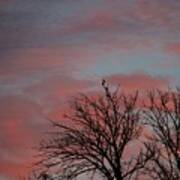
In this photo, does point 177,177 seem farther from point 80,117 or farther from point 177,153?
point 80,117

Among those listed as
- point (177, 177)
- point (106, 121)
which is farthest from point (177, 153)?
point (106, 121)

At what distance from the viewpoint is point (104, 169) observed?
4572 cm

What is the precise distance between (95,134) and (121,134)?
1747 mm

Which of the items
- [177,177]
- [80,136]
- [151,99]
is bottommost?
[177,177]

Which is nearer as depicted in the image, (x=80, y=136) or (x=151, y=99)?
(x=80, y=136)

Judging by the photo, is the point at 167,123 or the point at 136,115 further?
the point at 167,123

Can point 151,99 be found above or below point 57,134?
above

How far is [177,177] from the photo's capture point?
1879 inches

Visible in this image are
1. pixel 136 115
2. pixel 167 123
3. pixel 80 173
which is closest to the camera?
pixel 80 173

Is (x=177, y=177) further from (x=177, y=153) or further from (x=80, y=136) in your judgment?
(x=80, y=136)

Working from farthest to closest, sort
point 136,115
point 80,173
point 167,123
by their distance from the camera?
point 167,123 < point 136,115 < point 80,173

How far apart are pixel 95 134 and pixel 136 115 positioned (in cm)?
351

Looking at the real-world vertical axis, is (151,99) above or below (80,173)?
above

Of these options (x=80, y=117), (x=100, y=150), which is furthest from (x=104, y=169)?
(x=80, y=117)
